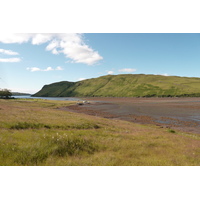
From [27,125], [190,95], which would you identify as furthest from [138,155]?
[190,95]

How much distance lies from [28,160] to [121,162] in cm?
527

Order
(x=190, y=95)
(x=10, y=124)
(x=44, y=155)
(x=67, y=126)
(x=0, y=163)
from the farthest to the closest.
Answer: (x=190, y=95)
(x=67, y=126)
(x=10, y=124)
(x=44, y=155)
(x=0, y=163)

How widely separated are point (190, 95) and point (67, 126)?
225m

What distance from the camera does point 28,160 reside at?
23.8 feet

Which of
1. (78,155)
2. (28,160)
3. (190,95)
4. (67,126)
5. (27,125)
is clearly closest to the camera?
(28,160)

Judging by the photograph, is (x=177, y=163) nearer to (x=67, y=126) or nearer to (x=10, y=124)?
(x=67, y=126)

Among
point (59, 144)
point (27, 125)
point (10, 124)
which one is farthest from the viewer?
point (27, 125)

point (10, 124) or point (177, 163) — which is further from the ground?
point (10, 124)

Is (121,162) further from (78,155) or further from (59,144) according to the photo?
(59,144)

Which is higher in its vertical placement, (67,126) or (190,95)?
(190,95)

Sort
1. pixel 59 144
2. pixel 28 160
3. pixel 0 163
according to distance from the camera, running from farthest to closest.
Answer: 1. pixel 59 144
2. pixel 28 160
3. pixel 0 163

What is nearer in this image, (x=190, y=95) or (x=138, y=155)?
(x=138, y=155)

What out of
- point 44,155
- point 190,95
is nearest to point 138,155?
point 44,155

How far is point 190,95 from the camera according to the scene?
638 feet
